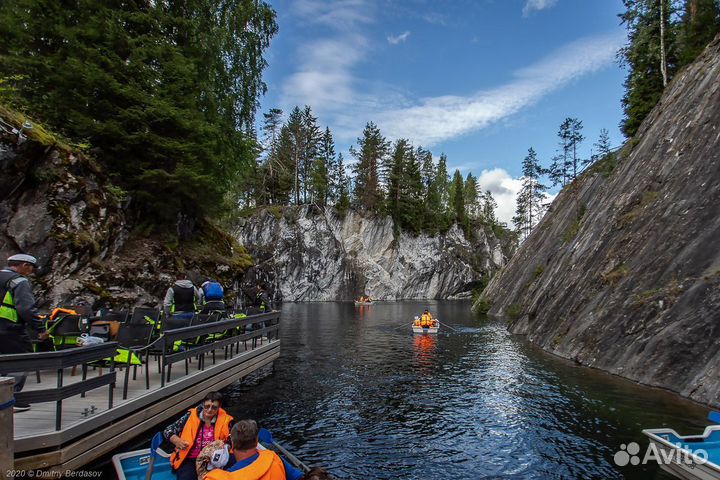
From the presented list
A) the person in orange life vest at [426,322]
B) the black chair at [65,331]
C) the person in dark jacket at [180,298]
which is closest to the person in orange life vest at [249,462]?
the black chair at [65,331]

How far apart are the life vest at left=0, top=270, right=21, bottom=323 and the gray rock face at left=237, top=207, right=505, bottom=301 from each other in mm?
63124

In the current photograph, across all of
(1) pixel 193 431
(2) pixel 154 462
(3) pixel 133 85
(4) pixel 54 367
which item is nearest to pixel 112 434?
(4) pixel 54 367

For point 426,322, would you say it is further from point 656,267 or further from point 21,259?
point 21,259

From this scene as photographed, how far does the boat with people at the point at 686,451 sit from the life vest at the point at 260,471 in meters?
7.52

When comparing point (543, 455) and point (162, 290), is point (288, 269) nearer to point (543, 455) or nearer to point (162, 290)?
point (162, 290)

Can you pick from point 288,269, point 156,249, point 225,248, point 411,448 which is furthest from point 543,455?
point 288,269

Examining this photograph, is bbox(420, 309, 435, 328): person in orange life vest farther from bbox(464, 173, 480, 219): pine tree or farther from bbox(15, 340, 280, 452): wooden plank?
bbox(464, 173, 480, 219): pine tree

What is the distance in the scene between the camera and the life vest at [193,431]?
19.5 feet

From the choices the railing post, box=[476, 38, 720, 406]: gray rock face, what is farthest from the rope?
box=[476, 38, 720, 406]: gray rock face

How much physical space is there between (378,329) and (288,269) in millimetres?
44931

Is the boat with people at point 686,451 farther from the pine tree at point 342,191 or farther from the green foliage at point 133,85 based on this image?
the pine tree at point 342,191

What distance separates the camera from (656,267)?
57.3 ft

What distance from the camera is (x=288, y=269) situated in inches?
2992

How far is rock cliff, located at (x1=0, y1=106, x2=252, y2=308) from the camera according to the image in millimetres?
14023
